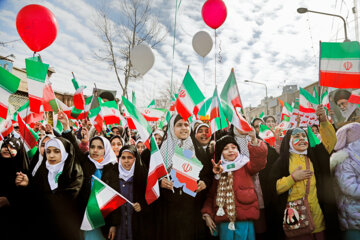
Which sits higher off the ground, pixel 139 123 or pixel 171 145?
pixel 139 123

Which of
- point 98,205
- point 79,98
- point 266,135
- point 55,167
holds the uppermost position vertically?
point 79,98

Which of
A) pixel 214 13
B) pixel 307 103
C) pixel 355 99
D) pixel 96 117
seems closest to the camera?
pixel 355 99

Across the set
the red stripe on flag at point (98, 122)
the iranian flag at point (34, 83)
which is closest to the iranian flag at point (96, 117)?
the red stripe on flag at point (98, 122)

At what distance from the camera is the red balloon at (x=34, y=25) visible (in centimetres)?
323

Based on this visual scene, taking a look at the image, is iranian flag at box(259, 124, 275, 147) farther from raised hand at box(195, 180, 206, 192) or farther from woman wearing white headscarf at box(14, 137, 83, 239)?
woman wearing white headscarf at box(14, 137, 83, 239)

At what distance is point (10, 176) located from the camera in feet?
10.1

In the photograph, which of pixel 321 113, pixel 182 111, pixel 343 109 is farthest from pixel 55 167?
pixel 343 109

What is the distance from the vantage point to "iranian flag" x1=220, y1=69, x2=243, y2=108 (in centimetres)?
306

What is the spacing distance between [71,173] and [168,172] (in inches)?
48.6

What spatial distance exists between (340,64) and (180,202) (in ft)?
8.75

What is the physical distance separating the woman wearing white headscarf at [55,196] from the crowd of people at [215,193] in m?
0.01

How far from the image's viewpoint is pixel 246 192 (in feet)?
8.23

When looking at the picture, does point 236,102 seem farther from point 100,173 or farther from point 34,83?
point 34,83

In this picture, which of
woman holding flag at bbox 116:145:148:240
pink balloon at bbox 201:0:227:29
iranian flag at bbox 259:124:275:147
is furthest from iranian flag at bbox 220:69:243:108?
iranian flag at bbox 259:124:275:147
